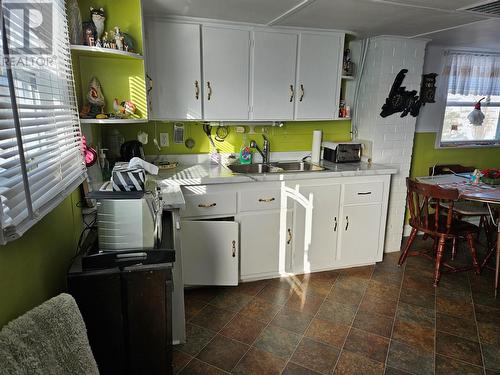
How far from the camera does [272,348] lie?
2082 mm

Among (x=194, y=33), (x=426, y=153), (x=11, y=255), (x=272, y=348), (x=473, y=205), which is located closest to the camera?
(x=11, y=255)

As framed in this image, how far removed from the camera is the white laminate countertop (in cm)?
247

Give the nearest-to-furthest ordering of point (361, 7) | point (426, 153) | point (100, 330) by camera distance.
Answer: point (100, 330)
point (361, 7)
point (426, 153)

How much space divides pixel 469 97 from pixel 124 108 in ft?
12.9

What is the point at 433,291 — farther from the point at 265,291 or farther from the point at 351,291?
the point at 265,291

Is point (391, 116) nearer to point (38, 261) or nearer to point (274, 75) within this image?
point (274, 75)

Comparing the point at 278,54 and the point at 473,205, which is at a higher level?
the point at 278,54

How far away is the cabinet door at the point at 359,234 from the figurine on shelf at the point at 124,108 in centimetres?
188

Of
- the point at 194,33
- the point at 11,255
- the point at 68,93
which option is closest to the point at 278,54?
the point at 194,33

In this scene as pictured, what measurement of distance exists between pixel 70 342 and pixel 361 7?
2.42 m

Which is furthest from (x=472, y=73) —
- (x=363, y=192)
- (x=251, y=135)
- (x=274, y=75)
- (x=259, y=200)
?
(x=259, y=200)

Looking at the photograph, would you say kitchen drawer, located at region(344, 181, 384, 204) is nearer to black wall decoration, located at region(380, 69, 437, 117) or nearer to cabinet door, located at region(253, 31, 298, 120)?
black wall decoration, located at region(380, 69, 437, 117)

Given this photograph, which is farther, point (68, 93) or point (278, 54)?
point (278, 54)

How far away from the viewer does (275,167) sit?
3.17 m
